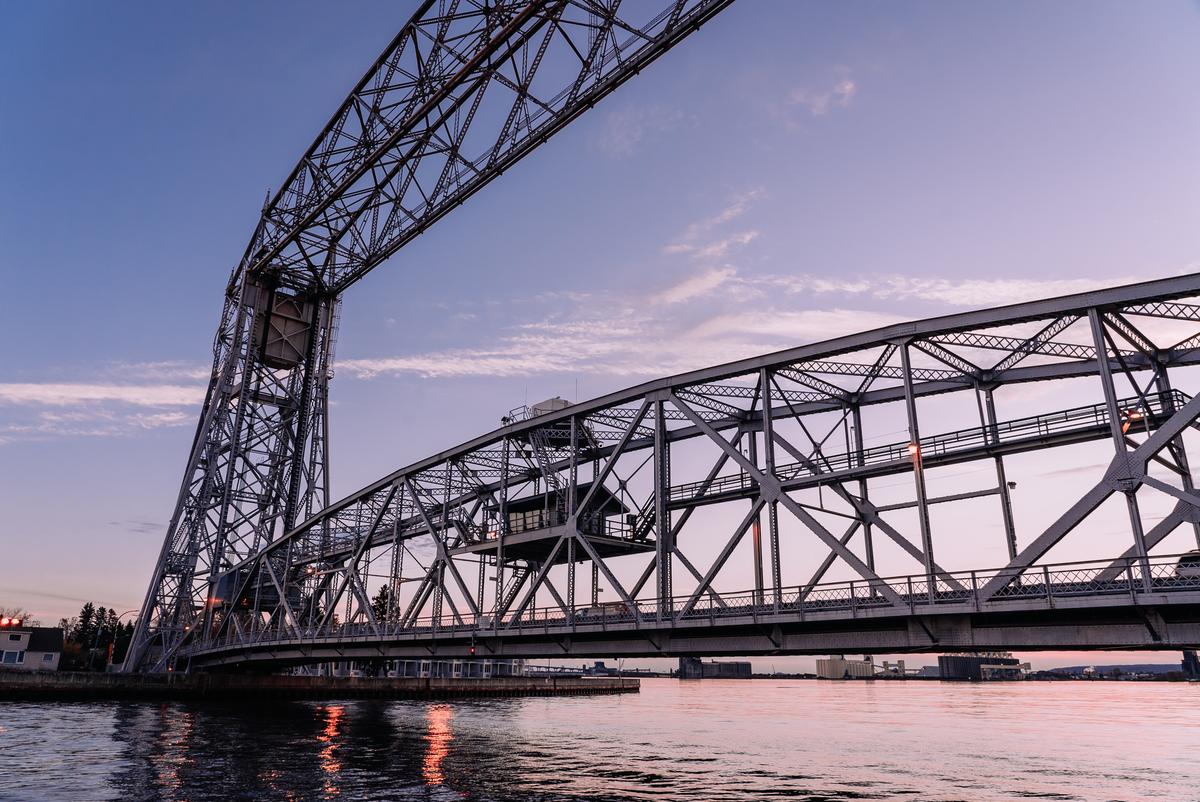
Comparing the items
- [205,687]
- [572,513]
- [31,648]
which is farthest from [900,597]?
[31,648]

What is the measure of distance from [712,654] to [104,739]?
25.7 m

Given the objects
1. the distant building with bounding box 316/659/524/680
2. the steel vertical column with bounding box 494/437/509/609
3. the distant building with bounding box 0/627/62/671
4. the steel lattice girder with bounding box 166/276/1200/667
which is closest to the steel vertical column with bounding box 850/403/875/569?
the steel lattice girder with bounding box 166/276/1200/667

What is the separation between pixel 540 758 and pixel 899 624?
16708mm

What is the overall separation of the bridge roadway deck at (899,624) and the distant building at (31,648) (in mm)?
63079

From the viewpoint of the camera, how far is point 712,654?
26656 mm

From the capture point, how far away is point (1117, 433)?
2038 centimetres

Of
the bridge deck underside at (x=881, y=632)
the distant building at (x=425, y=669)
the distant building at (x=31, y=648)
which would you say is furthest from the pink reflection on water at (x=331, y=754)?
the distant building at (x=31, y=648)

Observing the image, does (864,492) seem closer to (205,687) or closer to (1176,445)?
(1176,445)

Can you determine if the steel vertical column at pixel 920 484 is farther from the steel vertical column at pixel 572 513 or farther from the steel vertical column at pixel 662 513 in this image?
the steel vertical column at pixel 572 513

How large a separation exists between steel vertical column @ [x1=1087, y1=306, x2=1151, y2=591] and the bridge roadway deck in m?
0.31

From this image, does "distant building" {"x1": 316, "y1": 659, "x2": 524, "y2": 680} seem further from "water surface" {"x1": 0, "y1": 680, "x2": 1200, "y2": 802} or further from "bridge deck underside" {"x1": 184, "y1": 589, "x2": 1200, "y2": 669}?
"bridge deck underside" {"x1": 184, "y1": 589, "x2": 1200, "y2": 669}

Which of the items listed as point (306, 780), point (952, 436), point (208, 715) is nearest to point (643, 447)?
point (952, 436)

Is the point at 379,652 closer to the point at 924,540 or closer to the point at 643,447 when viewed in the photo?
the point at 643,447

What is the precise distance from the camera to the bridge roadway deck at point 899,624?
19.3 meters
